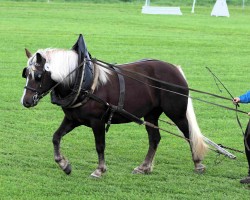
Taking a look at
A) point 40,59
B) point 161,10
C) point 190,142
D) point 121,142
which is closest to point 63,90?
point 40,59

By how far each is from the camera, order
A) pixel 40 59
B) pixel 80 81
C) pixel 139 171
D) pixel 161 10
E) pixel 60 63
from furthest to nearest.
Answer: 1. pixel 161 10
2. pixel 139 171
3. pixel 80 81
4. pixel 60 63
5. pixel 40 59

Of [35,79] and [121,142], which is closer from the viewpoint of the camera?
[35,79]

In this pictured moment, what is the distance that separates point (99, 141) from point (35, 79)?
123 centimetres

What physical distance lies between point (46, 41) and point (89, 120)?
16.9 m

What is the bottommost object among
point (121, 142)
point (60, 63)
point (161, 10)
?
point (161, 10)

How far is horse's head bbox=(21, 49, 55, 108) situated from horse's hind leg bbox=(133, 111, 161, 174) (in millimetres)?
1876

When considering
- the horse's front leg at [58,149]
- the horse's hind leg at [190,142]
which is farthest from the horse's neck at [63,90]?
the horse's hind leg at [190,142]

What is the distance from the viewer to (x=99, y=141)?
860 centimetres

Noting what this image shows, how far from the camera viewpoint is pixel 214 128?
482 inches

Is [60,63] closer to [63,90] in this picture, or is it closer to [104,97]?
[63,90]

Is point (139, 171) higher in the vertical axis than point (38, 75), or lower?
lower

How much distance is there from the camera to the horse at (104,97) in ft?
26.7

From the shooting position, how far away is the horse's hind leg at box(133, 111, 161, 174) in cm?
907

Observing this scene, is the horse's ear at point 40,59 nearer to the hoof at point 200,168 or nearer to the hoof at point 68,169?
the hoof at point 68,169
